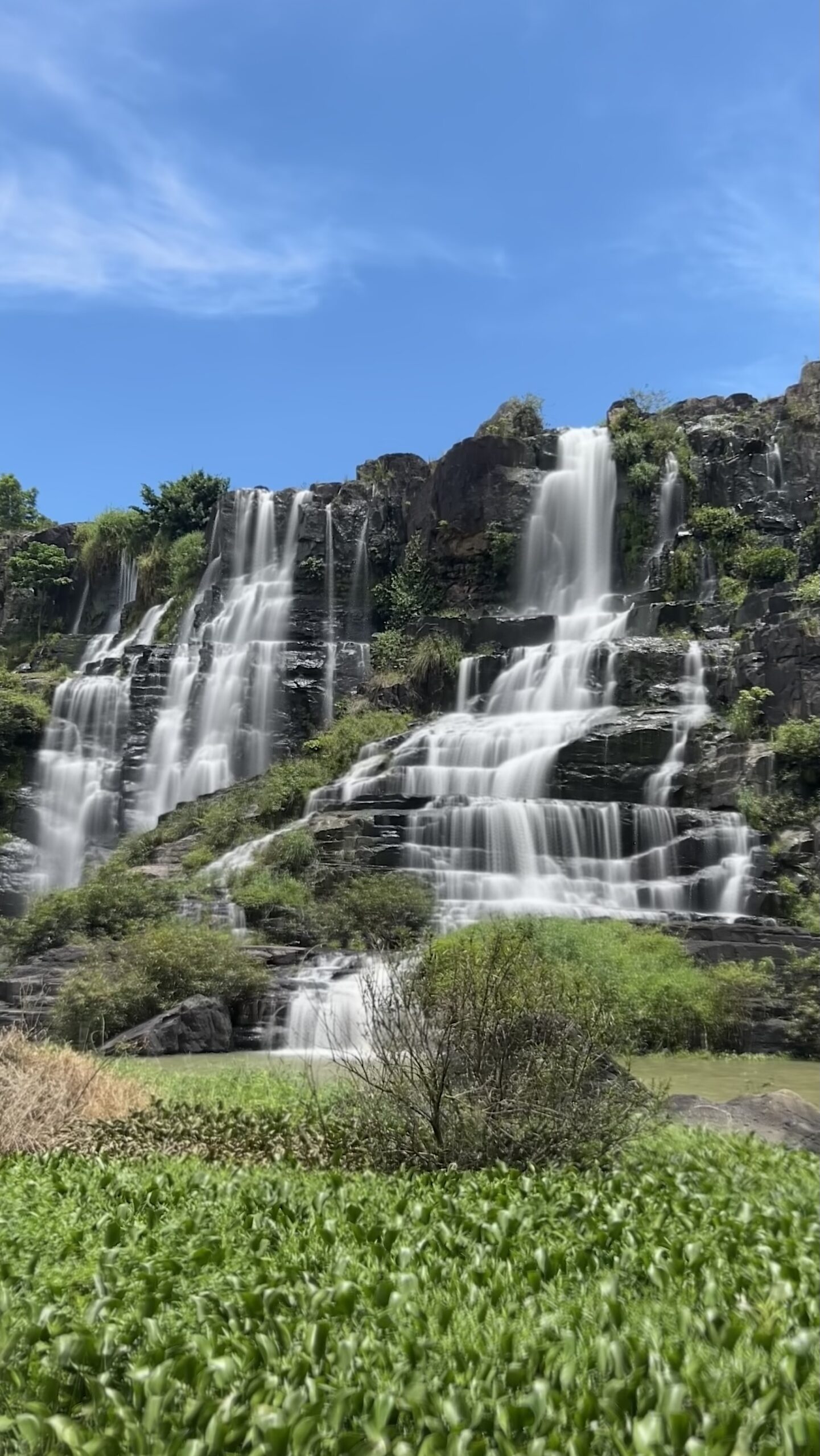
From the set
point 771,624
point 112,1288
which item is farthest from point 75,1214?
point 771,624

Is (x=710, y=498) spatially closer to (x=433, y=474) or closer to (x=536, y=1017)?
(x=433, y=474)

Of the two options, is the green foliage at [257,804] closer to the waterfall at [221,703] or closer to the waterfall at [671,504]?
the waterfall at [221,703]

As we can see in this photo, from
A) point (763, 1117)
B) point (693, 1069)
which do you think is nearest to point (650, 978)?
point (693, 1069)

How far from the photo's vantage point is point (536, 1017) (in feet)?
22.6

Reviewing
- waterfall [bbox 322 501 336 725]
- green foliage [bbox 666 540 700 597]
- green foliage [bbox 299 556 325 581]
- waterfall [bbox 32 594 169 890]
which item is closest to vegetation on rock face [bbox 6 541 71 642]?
waterfall [bbox 32 594 169 890]

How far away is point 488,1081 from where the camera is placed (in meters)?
6.37

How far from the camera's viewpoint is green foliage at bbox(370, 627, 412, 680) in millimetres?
38094

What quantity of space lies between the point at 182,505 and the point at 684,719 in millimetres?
29534

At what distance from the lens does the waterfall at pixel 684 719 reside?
84.7 ft

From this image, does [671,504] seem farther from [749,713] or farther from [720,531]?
[749,713]

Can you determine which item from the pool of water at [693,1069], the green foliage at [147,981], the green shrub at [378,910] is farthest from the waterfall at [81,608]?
the pool of water at [693,1069]

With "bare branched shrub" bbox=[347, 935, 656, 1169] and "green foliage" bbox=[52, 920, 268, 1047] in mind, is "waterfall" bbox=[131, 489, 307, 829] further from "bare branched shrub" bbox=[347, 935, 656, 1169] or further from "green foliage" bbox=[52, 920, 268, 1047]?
"bare branched shrub" bbox=[347, 935, 656, 1169]

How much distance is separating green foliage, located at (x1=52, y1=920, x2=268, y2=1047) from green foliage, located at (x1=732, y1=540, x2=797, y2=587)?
25381 millimetres

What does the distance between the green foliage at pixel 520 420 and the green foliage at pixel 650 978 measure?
32766 mm
